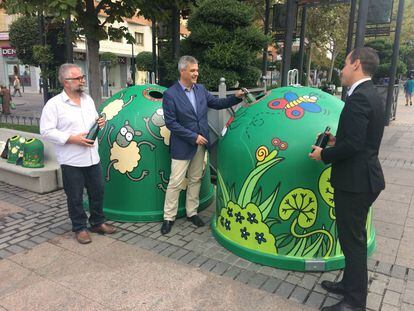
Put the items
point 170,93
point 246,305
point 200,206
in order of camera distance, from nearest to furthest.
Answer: point 246,305
point 170,93
point 200,206

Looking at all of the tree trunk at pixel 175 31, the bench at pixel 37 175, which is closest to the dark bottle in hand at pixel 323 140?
the bench at pixel 37 175

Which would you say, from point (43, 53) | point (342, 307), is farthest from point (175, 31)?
point (342, 307)

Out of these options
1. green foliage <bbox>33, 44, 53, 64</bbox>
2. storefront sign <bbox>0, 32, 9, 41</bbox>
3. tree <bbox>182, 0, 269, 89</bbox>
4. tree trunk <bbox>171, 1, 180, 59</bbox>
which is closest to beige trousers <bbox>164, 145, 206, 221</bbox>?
tree <bbox>182, 0, 269, 89</bbox>

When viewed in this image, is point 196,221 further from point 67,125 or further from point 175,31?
point 175,31

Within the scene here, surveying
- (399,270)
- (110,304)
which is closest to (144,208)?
(110,304)

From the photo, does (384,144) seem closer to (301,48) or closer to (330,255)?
(301,48)

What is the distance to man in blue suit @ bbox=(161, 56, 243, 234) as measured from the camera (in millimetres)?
4062

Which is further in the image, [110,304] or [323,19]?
[323,19]

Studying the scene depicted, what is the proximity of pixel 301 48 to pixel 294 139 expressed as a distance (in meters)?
11.7

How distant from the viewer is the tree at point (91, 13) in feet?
17.4

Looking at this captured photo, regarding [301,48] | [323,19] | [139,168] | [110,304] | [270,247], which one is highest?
[323,19]

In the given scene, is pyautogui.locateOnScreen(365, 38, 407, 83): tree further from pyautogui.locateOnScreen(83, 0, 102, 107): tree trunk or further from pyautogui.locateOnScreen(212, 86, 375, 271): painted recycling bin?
pyautogui.locateOnScreen(212, 86, 375, 271): painted recycling bin

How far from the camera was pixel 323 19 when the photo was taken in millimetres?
23203

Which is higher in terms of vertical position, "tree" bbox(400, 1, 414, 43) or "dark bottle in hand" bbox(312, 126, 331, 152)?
"tree" bbox(400, 1, 414, 43)
